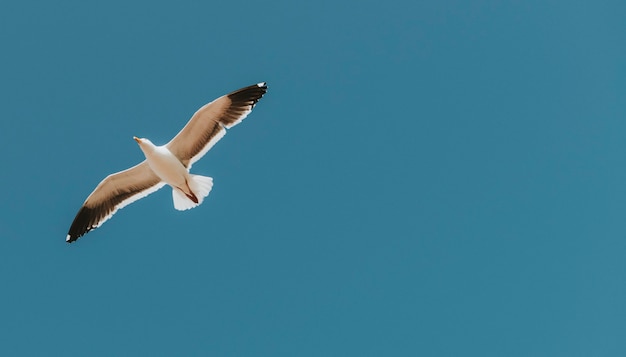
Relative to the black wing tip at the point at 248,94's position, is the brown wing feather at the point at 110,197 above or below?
below

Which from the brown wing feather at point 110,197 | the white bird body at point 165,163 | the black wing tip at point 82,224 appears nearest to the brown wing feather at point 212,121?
the white bird body at point 165,163

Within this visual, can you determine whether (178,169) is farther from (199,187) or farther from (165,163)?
(199,187)

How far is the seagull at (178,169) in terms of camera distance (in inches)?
477

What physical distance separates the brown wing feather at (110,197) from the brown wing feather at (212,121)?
0.86m

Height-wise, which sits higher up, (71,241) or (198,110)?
(198,110)

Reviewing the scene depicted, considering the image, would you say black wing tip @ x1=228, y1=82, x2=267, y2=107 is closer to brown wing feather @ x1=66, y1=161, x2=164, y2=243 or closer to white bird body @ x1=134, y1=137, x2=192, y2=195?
white bird body @ x1=134, y1=137, x2=192, y2=195

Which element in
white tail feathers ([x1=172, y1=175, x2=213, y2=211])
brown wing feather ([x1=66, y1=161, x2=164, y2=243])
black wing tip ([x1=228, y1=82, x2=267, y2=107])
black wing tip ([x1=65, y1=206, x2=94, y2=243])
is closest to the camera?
black wing tip ([x1=228, y1=82, x2=267, y2=107])

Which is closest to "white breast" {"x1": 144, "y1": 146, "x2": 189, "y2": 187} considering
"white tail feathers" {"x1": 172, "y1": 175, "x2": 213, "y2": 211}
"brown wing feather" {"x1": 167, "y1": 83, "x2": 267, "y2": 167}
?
"white tail feathers" {"x1": 172, "y1": 175, "x2": 213, "y2": 211}

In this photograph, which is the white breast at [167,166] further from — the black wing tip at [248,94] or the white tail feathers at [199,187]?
the black wing tip at [248,94]

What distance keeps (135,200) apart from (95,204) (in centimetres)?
72

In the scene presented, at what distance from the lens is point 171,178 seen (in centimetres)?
1232

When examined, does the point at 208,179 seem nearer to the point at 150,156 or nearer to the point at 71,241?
the point at 150,156

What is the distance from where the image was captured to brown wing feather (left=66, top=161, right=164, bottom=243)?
12914 mm

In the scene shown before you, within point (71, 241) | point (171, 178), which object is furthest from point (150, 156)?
point (71, 241)
